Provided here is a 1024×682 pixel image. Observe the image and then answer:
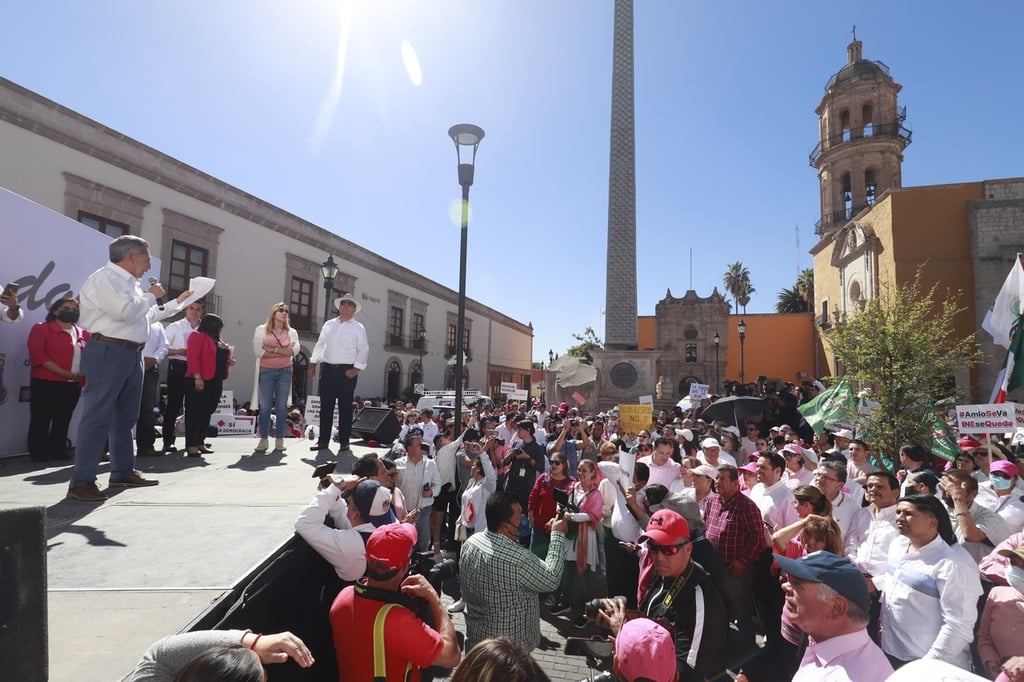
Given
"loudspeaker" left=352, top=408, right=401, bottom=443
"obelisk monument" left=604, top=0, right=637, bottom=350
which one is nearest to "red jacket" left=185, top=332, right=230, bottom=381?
"loudspeaker" left=352, top=408, right=401, bottom=443

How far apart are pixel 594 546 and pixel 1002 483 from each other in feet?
13.0

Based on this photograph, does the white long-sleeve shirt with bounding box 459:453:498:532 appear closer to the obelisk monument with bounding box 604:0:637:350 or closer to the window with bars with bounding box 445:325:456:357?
the obelisk monument with bounding box 604:0:637:350

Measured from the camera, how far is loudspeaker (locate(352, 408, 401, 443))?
7965 millimetres

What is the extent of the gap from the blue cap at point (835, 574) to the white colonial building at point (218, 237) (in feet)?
20.6

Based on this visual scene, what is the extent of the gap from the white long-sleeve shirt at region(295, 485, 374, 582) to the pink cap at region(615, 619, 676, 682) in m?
1.52

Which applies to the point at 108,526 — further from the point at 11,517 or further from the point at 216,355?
the point at 216,355

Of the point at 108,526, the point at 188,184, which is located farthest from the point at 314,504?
the point at 188,184

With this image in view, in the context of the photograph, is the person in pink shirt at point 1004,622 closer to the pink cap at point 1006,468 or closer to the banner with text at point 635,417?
the pink cap at point 1006,468

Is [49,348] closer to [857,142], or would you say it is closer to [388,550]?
[388,550]

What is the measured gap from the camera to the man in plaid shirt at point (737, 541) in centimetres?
427

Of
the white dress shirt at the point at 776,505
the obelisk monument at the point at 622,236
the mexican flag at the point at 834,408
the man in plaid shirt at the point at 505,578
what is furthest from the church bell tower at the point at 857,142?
the man in plaid shirt at the point at 505,578

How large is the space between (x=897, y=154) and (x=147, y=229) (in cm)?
3939

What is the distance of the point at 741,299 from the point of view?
5816 cm

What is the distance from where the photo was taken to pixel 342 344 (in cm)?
622
